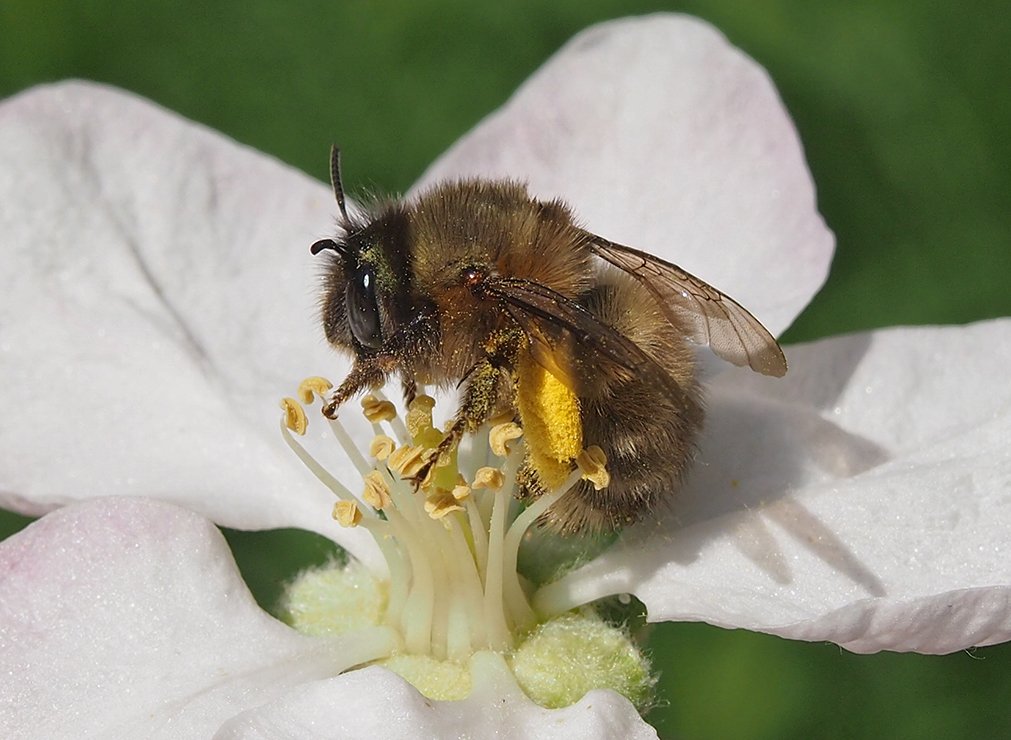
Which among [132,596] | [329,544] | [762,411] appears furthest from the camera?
[329,544]

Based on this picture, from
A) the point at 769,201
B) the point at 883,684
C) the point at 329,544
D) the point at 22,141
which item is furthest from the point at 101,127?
the point at 883,684

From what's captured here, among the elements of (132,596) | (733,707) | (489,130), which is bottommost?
(733,707)

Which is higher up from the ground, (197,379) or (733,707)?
(197,379)

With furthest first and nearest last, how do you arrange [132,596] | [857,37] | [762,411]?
1. [857,37]
2. [762,411]
3. [132,596]

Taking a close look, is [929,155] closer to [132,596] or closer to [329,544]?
[329,544]

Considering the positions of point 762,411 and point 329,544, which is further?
point 329,544

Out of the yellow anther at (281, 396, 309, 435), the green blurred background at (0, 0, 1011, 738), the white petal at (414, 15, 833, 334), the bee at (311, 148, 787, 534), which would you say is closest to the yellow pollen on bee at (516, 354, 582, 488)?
the bee at (311, 148, 787, 534)

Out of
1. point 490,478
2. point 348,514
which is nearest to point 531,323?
point 490,478

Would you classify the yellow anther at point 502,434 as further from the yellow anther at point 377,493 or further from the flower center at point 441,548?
the yellow anther at point 377,493
